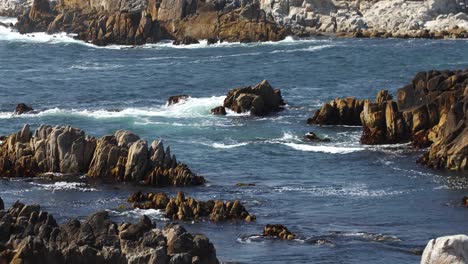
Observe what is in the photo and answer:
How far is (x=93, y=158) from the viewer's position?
6322 cm

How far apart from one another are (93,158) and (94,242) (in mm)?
22134

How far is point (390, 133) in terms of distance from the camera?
71000 mm

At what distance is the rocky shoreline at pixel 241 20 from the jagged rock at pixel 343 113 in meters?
63.1

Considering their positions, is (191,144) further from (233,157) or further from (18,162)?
(18,162)

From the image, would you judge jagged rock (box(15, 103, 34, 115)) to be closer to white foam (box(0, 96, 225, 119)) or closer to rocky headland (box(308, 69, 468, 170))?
Result: white foam (box(0, 96, 225, 119))

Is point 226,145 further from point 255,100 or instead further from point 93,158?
point 93,158

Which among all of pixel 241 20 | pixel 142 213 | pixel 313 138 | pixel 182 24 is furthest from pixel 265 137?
pixel 182 24

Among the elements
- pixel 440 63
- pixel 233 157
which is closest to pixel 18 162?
pixel 233 157

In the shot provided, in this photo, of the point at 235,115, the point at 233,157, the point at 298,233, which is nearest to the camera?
the point at 298,233

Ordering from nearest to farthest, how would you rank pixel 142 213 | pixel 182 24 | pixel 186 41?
pixel 142 213 → pixel 186 41 → pixel 182 24

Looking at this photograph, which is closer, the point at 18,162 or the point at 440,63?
the point at 18,162

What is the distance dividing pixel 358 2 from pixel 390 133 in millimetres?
92016

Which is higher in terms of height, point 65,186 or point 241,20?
point 241,20

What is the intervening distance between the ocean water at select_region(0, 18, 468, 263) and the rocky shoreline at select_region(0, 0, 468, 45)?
14.2 feet
